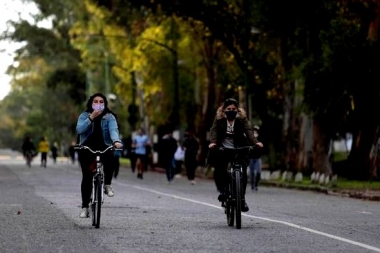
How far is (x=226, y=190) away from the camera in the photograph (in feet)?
58.7

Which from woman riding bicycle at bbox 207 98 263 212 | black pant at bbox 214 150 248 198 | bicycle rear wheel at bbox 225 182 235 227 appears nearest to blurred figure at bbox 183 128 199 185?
black pant at bbox 214 150 248 198

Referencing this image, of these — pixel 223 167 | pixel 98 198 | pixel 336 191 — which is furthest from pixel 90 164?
pixel 336 191

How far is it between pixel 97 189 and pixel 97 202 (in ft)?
0.78

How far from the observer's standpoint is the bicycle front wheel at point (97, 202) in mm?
16828

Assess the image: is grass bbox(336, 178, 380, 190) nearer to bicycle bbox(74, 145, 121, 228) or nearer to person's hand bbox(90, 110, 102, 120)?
bicycle bbox(74, 145, 121, 228)

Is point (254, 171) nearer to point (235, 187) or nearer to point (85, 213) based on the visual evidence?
point (85, 213)

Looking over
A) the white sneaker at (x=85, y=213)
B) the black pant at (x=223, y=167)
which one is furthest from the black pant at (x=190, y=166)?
the black pant at (x=223, y=167)

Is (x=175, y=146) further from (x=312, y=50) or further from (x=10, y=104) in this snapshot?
(x=10, y=104)

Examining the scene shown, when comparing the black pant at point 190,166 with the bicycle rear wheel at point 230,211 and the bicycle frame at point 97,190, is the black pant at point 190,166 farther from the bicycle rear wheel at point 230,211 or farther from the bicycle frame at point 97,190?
the bicycle frame at point 97,190

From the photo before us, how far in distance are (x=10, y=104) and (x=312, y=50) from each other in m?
145

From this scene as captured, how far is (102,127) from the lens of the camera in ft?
57.1

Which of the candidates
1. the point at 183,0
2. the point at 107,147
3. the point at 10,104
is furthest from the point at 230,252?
the point at 10,104

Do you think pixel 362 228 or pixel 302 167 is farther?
pixel 302 167

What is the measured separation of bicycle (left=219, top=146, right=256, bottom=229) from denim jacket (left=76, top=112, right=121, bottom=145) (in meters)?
1.58
